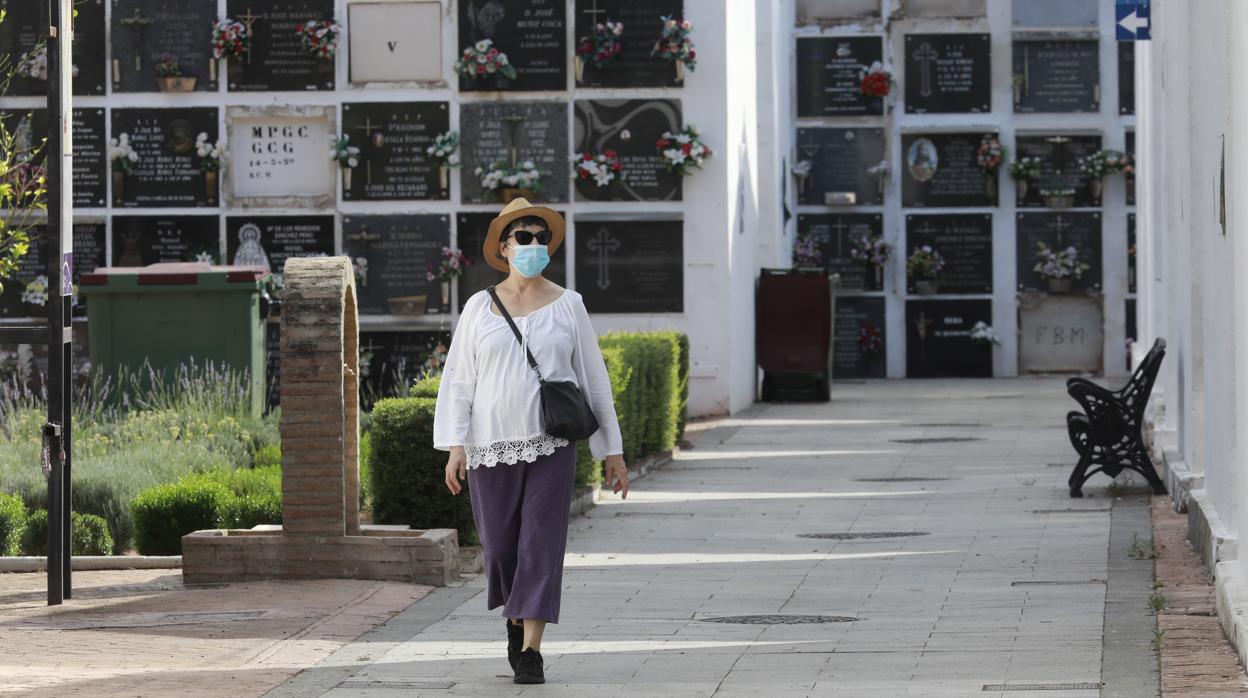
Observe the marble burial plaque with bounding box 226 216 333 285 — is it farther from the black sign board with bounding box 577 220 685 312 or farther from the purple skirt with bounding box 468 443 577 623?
the purple skirt with bounding box 468 443 577 623

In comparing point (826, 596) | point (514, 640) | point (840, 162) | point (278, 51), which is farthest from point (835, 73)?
point (514, 640)

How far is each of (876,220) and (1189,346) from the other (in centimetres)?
1722

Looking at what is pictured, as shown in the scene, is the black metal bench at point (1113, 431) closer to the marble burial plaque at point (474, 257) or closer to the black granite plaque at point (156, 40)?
the marble burial plaque at point (474, 257)

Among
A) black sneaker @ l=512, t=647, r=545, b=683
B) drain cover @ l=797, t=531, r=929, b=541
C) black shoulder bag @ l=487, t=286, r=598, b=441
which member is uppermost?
black shoulder bag @ l=487, t=286, r=598, b=441

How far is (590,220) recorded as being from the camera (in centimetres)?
1978

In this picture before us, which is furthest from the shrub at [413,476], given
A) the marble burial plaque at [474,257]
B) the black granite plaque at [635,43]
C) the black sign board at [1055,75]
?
the black sign board at [1055,75]

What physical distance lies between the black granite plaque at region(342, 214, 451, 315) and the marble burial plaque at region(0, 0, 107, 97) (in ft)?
9.36

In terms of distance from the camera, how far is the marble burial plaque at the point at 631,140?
19672 millimetres

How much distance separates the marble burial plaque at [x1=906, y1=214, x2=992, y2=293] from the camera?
27.7 metres

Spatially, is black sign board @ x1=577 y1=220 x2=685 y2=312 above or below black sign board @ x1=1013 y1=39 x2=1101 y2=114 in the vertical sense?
below

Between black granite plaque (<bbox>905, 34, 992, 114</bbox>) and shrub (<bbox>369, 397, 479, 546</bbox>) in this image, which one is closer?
shrub (<bbox>369, 397, 479, 546</bbox>)

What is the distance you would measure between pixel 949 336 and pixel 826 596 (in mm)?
19520

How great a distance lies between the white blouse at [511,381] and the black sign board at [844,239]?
21430 mm

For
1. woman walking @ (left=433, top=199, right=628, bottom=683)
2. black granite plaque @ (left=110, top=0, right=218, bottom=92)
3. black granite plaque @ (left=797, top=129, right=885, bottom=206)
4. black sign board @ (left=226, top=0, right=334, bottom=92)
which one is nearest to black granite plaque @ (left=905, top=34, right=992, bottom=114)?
black granite plaque @ (left=797, top=129, right=885, bottom=206)
